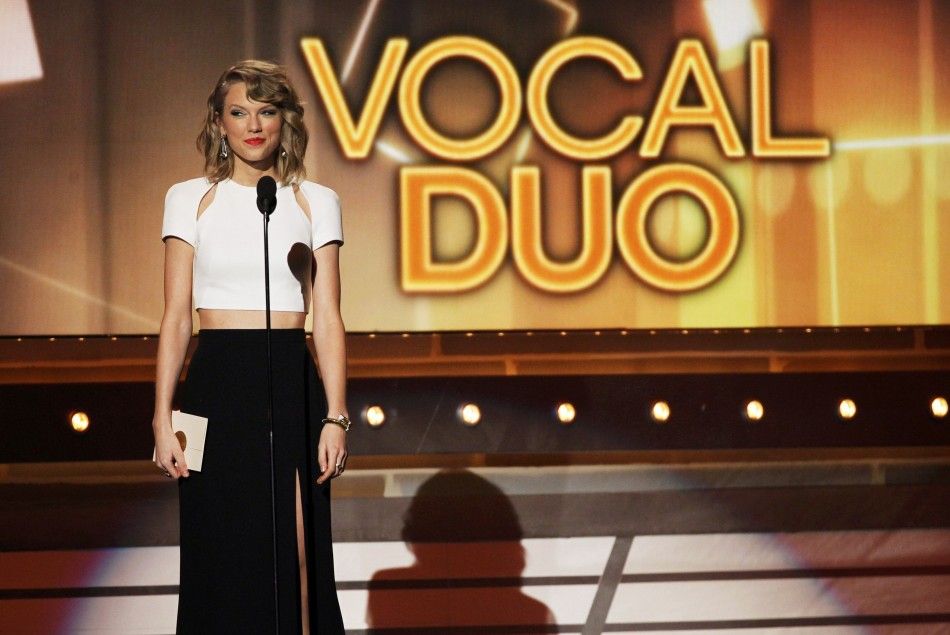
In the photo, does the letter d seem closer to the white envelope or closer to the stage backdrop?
the stage backdrop

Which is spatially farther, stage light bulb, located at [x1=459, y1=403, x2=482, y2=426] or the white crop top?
stage light bulb, located at [x1=459, y1=403, x2=482, y2=426]

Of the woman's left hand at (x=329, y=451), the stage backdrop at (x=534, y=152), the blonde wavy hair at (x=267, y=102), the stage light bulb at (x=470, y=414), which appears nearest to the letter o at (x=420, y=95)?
the stage backdrop at (x=534, y=152)

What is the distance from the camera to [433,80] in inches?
A: 157

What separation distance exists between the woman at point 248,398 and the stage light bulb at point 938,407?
265 centimetres

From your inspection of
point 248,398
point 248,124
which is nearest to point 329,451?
point 248,398

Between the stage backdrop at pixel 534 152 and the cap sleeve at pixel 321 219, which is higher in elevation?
the stage backdrop at pixel 534 152


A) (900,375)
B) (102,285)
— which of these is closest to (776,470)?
(900,375)

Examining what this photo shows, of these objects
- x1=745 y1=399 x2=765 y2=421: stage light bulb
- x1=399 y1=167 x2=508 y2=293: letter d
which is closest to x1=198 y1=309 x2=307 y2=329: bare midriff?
x1=399 y1=167 x2=508 y2=293: letter d

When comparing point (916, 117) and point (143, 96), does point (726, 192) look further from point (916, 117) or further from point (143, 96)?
point (143, 96)

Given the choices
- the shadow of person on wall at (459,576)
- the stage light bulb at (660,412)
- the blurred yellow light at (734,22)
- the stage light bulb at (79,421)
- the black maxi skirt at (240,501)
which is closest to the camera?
the black maxi skirt at (240,501)

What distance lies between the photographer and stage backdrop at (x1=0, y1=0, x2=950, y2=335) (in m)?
3.88

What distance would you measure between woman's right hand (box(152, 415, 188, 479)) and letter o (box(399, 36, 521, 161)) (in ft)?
6.90

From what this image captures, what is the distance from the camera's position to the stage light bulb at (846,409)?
3.96m

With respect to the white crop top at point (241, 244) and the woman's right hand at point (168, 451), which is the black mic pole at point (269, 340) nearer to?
the white crop top at point (241, 244)
